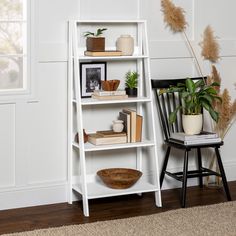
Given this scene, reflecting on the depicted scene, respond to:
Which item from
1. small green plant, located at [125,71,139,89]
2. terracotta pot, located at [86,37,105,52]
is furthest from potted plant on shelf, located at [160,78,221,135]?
Answer: terracotta pot, located at [86,37,105,52]

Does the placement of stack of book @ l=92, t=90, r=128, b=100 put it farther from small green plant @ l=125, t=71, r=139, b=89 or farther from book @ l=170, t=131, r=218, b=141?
book @ l=170, t=131, r=218, b=141

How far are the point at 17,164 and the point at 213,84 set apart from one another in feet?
5.24

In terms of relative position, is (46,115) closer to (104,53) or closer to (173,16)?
(104,53)

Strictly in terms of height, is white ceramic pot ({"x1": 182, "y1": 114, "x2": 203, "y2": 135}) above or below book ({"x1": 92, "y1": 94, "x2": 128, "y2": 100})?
below

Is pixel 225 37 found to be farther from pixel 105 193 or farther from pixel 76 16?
pixel 105 193

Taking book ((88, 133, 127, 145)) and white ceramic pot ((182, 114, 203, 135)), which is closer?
book ((88, 133, 127, 145))

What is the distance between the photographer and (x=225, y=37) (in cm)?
521

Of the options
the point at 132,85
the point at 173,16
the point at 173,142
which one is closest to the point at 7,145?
the point at 132,85

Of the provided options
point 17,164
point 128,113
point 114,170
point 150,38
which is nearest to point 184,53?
point 150,38

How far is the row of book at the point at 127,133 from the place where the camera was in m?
4.57

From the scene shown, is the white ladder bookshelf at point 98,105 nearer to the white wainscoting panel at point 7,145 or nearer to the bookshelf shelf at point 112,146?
the bookshelf shelf at point 112,146

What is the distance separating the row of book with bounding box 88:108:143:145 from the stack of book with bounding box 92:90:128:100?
0.52ft

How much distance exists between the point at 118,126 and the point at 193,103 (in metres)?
0.59

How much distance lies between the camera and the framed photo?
4.60 metres
